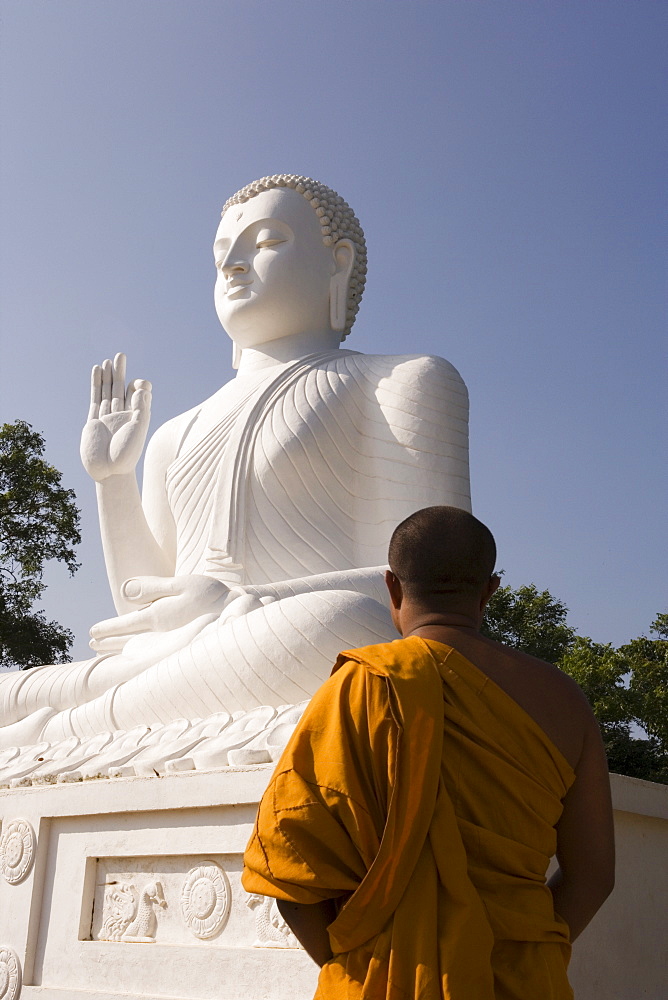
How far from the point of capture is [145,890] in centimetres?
364

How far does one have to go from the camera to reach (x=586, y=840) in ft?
6.37

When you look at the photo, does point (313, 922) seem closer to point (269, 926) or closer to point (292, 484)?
point (269, 926)

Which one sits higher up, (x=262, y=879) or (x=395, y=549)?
(x=395, y=549)

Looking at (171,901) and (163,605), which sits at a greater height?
(163,605)

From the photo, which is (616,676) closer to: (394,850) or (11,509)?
(11,509)

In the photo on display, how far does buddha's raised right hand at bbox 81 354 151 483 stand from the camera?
19.9 ft

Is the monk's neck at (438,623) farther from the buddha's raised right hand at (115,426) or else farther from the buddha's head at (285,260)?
the buddha's head at (285,260)

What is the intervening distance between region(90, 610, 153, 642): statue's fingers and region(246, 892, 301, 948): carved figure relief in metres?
2.17

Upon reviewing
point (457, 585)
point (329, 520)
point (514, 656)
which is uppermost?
point (329, 520)

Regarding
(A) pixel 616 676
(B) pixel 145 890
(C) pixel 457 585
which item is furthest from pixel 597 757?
(A) pixel 616 676

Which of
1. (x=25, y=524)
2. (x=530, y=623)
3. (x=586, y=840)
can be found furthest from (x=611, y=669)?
(x=586, y=840)

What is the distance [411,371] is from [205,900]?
10.6 ft

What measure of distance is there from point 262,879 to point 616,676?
55.4 ft

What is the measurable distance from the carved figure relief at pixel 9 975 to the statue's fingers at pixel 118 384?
3.19 m
